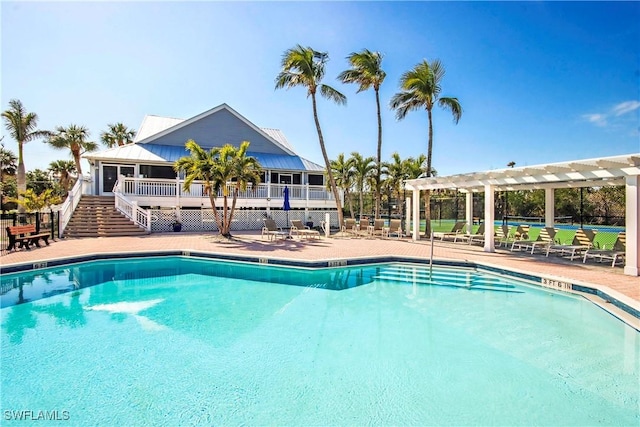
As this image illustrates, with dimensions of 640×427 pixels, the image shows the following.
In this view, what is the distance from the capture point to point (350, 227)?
20203 mm

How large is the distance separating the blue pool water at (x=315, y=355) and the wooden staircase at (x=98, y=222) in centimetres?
849

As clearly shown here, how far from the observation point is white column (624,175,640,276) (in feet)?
28.2

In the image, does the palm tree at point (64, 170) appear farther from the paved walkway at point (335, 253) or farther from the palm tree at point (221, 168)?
the palm tree at point (221, 168)

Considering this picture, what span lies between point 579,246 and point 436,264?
520cm

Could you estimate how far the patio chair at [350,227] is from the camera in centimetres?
1969

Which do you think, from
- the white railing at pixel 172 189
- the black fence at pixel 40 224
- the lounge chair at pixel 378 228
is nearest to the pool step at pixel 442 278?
the lounge chair at pixel 378 228

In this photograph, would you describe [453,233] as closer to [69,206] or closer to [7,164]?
[69,206]

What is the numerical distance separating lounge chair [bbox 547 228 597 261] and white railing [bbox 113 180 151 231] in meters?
19.2

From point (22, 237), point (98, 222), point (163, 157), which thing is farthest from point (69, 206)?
point (163, 157)

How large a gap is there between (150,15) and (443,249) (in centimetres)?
1425

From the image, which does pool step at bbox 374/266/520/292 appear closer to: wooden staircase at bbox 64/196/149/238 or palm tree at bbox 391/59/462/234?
palm tree at bbox 391/59/462/234

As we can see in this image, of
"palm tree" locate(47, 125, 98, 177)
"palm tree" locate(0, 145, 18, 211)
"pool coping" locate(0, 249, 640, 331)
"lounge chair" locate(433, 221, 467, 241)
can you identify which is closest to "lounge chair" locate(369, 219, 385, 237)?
"lounge chair" locate(433, 221, 467, 241)

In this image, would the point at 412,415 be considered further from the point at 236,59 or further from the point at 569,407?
the point at 236,59

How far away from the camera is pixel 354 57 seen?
778 inches
